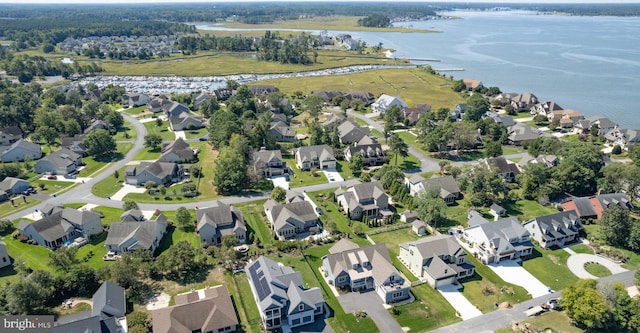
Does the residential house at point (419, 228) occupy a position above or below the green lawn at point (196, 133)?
below

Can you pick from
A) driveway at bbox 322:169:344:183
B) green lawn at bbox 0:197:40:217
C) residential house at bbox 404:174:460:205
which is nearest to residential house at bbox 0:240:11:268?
green lawn at bbox 0:197:40:217

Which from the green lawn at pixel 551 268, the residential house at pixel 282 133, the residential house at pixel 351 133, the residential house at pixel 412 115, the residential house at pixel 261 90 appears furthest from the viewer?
the residential house at pixel 261 90

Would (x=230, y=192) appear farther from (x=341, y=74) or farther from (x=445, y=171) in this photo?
(x=341, y=74)

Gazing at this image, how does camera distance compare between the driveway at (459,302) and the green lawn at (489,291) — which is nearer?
the driveway at (459,302)

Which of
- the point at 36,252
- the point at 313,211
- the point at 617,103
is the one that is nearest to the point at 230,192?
the point at 313,211

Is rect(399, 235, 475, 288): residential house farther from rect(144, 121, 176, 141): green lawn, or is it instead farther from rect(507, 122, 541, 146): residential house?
rect(144, 121, 176, 141): green lawn

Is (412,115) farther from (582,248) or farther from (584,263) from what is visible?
(584,263)

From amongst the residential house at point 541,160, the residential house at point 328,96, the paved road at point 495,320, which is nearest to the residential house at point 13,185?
the paved road at point 495,320

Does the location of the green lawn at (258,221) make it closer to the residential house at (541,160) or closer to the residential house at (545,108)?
the residential house at (541,160)

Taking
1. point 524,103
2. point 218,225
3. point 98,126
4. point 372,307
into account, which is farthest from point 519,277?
point 98,126
